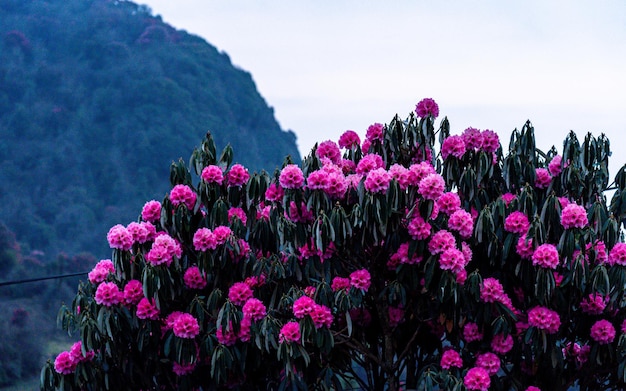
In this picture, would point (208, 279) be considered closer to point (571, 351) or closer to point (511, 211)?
point (511, 211)

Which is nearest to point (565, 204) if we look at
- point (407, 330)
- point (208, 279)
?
point (407, 330)

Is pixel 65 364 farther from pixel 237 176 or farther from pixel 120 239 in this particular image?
pixel 237 176

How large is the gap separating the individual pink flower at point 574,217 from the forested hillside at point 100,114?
113ft

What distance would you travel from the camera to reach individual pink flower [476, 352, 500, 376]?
229 inches

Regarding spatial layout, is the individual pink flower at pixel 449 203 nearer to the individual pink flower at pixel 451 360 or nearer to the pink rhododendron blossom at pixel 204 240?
the individual pink flower at pixel 451 360

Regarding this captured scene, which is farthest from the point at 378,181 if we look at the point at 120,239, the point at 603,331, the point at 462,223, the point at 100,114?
the point at 100,114

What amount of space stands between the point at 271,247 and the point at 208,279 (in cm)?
46

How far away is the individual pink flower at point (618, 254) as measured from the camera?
5750mm

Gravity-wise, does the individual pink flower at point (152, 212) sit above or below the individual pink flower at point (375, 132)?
below

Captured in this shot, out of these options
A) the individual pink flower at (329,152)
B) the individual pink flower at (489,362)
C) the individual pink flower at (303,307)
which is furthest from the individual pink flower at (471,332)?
the individual pink flower at (329,152)

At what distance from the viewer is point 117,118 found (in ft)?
155

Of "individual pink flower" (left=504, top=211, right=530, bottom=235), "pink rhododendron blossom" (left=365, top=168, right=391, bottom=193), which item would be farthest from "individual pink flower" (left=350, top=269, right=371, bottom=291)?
"individual pink flower" (left=504, top=211, right=530, bottom=235)

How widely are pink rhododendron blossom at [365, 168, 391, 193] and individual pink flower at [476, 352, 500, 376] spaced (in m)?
1.27

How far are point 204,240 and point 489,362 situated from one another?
6.31 feet
